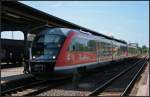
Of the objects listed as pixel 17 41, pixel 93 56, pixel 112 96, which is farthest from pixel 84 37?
pixel 17 41

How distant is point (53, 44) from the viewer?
1719 centimetres

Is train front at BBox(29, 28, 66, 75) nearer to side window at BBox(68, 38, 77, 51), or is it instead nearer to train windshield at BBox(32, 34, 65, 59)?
train windshield at BBox(32, 34, 65, 59)

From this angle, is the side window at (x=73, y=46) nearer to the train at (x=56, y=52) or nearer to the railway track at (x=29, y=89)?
the train at (x=56, y=52)

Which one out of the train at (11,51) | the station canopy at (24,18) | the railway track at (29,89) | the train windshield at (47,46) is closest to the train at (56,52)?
the train windshield at (47,46)

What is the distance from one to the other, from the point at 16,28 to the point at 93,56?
14934 millimetres

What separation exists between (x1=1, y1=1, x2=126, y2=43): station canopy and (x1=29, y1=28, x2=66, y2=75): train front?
24.7 ft

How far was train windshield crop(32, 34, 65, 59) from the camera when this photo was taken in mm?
16906

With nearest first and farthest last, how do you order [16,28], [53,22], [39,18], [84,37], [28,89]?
[28,89]
[84,37]
[39,18]
[53,22]
[16,28]

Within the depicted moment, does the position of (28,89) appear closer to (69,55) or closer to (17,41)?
(69,55)

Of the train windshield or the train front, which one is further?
the train windshield

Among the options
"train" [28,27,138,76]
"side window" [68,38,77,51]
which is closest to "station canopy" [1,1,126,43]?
"train" [28,27,138,76]

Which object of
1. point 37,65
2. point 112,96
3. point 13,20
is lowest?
point 112,96

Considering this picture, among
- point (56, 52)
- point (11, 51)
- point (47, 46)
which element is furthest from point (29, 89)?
point (11, 51)

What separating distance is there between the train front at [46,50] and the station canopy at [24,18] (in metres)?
7.54
